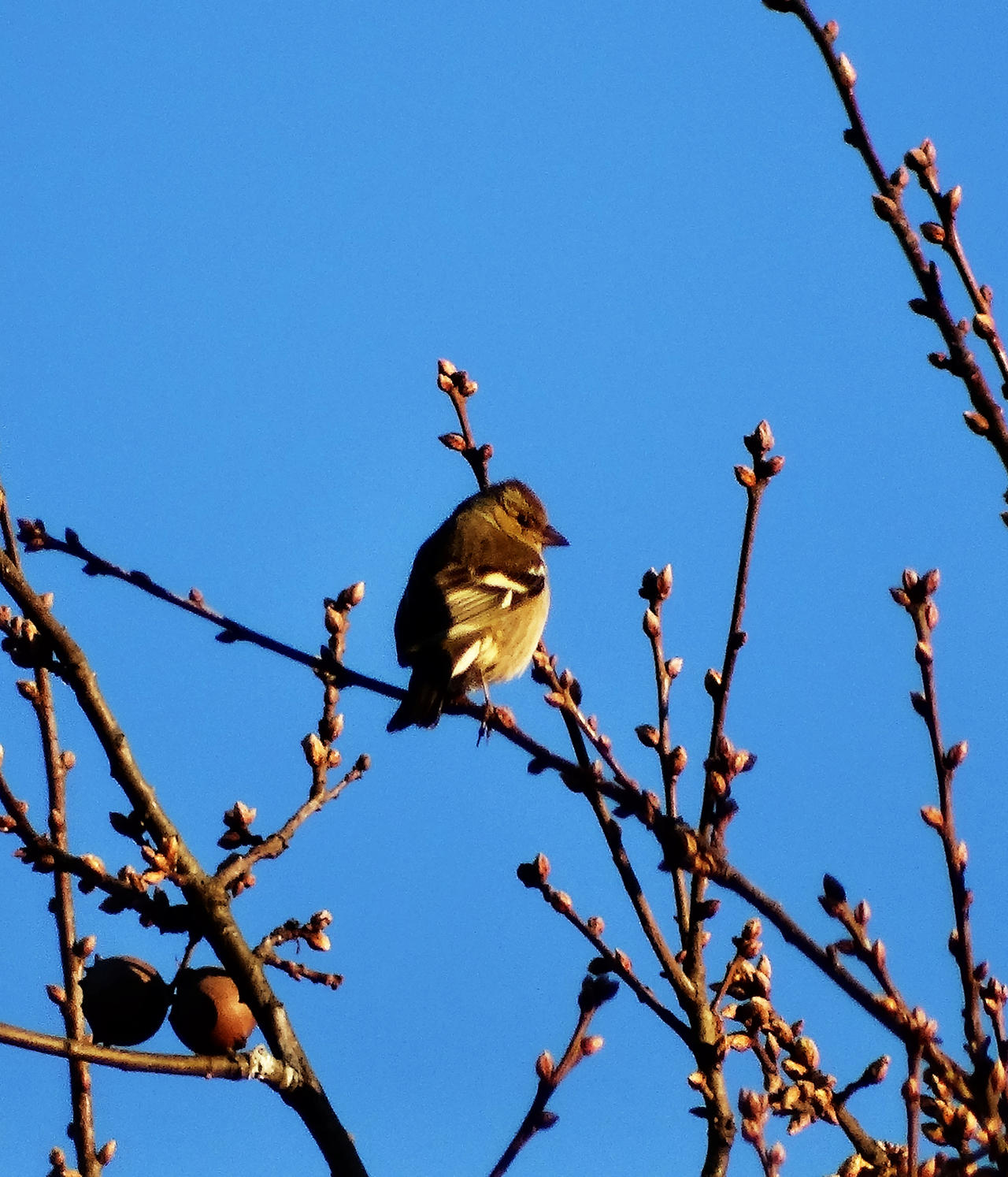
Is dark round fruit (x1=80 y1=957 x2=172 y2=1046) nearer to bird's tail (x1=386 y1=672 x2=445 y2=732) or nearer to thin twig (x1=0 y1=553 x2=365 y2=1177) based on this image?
thin twig (x1=0 y1=553 x2=365 y2=1177)

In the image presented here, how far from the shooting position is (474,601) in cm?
673

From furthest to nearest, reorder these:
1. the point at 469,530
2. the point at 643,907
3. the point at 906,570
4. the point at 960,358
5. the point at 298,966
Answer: the point at 469,530 < the point at 298,966 < the point at 643,907 < the point at 906,570 < the point at 960,358

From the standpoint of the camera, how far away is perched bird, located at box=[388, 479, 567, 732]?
20.2 ft

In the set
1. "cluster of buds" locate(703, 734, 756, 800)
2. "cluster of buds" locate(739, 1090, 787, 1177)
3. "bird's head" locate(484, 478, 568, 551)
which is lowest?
"cluster of buds" locate(739, 1090, 787, 1177)

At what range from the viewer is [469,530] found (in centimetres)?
761

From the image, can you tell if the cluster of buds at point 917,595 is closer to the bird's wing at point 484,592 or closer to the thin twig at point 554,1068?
the thin twig at point 554,1068

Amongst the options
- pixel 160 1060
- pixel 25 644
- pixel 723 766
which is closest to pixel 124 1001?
pixel 160 1060

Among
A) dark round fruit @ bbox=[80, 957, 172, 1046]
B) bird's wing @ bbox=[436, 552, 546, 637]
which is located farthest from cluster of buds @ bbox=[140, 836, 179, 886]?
bird's wing @ bbox=[436, 552, 546, 637]

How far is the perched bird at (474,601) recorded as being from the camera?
6.16 m

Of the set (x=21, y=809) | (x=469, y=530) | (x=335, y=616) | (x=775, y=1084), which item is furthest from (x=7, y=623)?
(x=469, y=530)

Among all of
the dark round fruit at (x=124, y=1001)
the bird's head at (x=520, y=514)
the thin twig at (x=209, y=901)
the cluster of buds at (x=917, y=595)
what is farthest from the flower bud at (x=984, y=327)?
the bird's head at (x=520, y=514)

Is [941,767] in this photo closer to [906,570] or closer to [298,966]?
[906,570]

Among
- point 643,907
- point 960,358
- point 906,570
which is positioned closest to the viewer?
point 960,358

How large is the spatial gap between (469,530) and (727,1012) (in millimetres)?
4261
